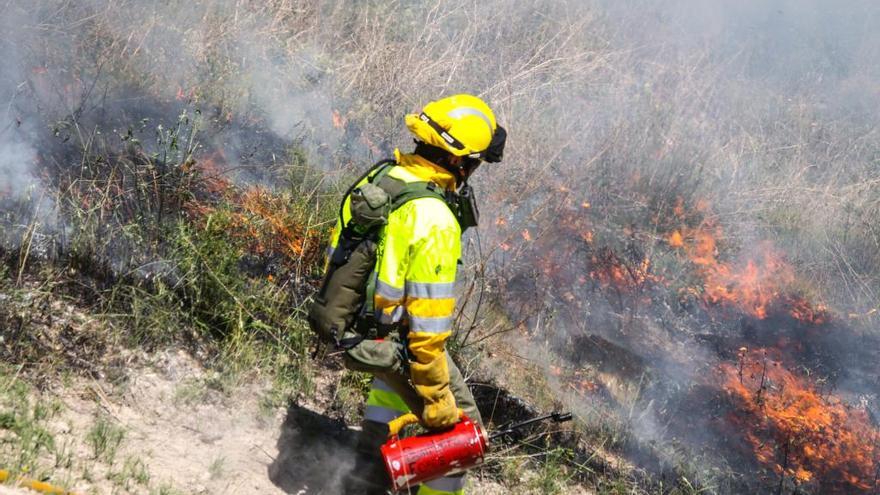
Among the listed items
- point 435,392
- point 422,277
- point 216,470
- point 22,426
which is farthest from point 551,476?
point 22,426

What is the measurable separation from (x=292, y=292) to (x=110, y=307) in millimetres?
1053

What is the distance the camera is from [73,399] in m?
3.51

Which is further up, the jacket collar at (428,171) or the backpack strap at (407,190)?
the jacket collar at (428,171)

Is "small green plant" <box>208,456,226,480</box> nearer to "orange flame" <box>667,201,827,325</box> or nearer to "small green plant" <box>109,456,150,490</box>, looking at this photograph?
"small green plant" <box>109,456,150,490</box>

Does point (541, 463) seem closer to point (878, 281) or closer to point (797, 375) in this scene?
point (797, 375)

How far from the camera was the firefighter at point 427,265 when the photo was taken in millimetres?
2889

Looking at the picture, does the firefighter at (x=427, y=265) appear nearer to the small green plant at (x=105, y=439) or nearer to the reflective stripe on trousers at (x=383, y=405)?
the reflective stripe on trousers at (x=383, y=405)

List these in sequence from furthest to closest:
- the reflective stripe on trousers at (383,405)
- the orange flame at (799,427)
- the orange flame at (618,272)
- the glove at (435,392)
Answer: the orange flame at (618,272) → the orange flame at (799,427) → the reflective stripe on trousers at (383,405) → the glove at (435,392)

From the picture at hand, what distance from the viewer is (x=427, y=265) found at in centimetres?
287

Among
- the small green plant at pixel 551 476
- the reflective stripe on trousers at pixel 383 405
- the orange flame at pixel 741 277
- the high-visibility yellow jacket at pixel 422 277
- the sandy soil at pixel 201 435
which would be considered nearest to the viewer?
the high-visibility yellow jacket at pixel 422 277

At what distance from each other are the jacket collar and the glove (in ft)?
2.35

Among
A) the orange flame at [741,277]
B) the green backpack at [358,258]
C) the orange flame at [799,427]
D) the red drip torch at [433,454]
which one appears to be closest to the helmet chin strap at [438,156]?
the green backpack at [358,258]

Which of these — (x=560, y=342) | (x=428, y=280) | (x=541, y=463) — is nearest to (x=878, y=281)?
(x=560, y=342)

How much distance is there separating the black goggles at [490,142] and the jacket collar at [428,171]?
0.13 m
